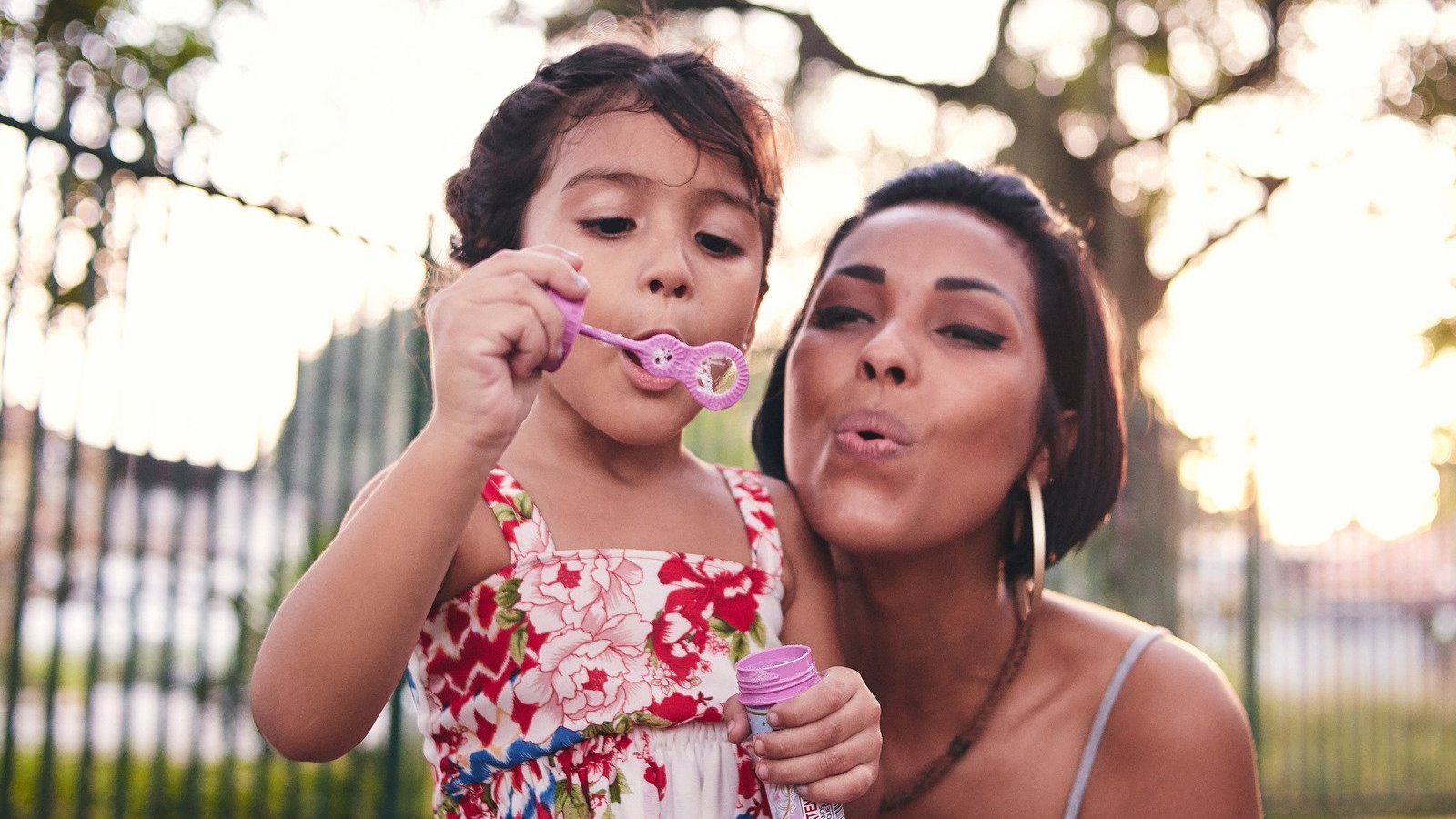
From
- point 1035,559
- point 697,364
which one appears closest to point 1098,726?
point 1035,559

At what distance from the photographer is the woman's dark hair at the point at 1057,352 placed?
87.2 inches

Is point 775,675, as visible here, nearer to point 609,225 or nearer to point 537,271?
point 537,271

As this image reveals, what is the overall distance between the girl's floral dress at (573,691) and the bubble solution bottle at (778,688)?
215 millimetres

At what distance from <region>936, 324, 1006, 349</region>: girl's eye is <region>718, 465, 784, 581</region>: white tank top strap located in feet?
1.33

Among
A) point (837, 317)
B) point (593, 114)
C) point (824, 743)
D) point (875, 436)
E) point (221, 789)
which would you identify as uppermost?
point (593, 114)

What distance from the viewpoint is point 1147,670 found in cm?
232

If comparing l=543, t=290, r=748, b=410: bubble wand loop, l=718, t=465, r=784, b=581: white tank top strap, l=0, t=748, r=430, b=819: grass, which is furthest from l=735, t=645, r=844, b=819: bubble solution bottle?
l=0, t=748, r=430, b=819: grass

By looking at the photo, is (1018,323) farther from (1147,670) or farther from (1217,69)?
(1217,69)

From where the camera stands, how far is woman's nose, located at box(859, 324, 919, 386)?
75.7 inches

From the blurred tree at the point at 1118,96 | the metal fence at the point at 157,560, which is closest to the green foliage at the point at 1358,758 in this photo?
the blurred tree at the point at 1118,96

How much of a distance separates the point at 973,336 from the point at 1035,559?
437 mm

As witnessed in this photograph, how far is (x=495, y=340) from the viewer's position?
1.25 m

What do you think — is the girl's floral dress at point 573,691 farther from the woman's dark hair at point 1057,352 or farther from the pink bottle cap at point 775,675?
the woman's dark hair at point 1057,352

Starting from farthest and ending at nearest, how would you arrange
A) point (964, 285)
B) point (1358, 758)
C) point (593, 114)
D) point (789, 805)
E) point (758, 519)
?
point (1358, 758) < point (964, 285) < point (758, 519) < point (593, 114) < point (789, 805)
